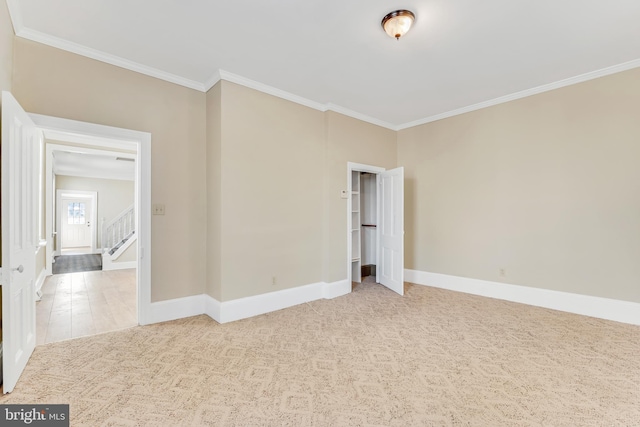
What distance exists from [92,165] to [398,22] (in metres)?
9.63

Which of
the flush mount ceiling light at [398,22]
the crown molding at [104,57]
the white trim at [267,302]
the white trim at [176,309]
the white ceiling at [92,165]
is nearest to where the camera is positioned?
the flush mount ceiling light at [398,22]

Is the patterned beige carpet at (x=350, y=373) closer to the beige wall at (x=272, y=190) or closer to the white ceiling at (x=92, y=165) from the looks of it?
the beige wall at (x=272, y=190)

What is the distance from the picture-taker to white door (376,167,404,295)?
457cm

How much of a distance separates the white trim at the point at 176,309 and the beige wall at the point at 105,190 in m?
8.75

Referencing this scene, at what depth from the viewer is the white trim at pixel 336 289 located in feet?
14.3

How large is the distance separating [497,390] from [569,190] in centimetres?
298

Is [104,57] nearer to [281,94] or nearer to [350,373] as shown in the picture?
[281,94]

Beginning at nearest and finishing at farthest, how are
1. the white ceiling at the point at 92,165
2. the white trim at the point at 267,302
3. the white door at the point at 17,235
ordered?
the white door at the point at 17,235, the white trim at the point at 267,302, the white ceiling at the point at 92,165

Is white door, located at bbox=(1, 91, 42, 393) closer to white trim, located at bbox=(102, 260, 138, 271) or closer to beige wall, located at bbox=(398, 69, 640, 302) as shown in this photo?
white trim, located at bbox=(102, 260, 138, 271)

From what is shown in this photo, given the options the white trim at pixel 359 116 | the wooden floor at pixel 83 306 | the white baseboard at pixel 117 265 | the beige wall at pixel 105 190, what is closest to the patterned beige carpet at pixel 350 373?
the wooden floor at pixel 83 306

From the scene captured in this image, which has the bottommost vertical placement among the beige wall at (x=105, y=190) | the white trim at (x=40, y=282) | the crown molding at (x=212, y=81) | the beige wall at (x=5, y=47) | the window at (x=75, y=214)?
the white trim at (x=40, y=282)

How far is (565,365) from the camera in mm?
2410

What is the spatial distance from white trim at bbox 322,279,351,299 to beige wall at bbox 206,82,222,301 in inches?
63.6

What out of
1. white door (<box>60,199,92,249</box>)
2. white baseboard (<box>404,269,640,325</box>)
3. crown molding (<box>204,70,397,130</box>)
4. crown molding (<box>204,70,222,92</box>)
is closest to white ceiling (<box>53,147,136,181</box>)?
white door (<box>60,199,92,249</box>)
